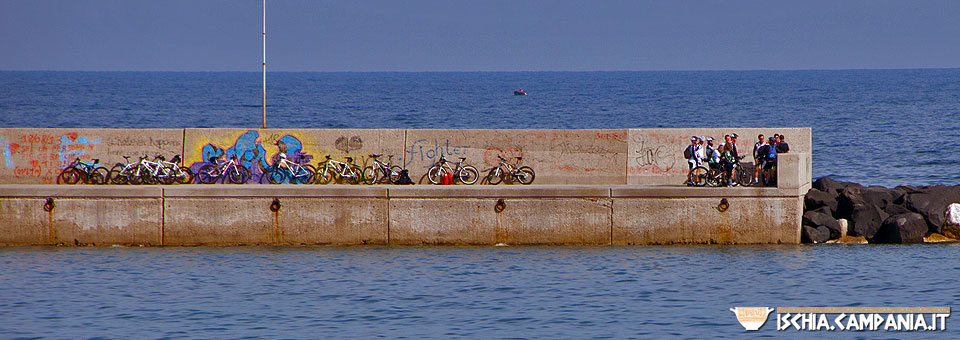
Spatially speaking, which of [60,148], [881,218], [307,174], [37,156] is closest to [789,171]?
[881,218]

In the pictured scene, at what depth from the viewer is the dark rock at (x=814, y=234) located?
88.5 ft

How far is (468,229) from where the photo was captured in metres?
26.3

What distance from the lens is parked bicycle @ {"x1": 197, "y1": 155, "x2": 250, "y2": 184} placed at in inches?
1109

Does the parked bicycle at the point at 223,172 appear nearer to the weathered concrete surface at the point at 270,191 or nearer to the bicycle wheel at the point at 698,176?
the weathered concrete surface at the point at 270,191

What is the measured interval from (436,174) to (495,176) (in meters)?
1.45

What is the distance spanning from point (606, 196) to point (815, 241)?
521 centimetres

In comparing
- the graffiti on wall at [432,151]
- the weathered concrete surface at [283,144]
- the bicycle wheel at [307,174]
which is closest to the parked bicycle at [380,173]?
the weathered concrete surface at [283,144]

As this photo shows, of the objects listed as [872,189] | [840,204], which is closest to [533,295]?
[840,204]

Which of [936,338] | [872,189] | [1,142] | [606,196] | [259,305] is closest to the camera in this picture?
[936,338]

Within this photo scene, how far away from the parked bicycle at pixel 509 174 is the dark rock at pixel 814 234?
21.6 ft

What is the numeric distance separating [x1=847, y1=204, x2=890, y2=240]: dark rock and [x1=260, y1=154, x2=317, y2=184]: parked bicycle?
13.2 meters

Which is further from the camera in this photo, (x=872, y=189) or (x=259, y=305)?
(x=872, y=189)

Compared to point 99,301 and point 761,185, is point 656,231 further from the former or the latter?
point 99,301

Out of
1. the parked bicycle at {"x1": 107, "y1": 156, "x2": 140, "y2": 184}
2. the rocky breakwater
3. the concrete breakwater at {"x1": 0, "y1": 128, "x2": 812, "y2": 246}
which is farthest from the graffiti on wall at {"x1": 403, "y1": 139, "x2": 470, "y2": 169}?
the rocky breakwater
